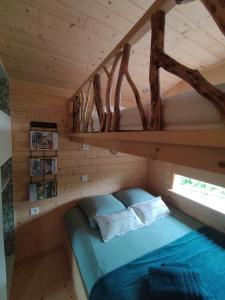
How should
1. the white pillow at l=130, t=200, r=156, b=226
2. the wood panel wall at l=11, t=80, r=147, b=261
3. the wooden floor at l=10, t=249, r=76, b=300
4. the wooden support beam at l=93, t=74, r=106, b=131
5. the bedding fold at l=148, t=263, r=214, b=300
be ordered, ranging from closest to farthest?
the bedding fold at l=148, t=263, r=214, b=300
the wooden support beam at l=93, t=74, r=106, b=131
the wooden floor at l=10, t=249, r=76, b=300
the wood panel wall at l=11, t=80, r=147, b=261
the white pillow at l=130, t=200, r=156, b=226

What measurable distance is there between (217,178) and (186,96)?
1.83 metres

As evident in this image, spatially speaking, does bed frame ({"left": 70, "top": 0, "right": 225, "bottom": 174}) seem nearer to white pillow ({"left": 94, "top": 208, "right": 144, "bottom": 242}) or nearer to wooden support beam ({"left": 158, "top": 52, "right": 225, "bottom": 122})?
wooden support beam ({"left": 158, "top": 52, "right": 225, "bottom": 122})

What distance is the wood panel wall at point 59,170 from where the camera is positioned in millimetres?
2061

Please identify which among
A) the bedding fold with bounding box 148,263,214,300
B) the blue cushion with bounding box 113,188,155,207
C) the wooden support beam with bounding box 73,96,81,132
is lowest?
the bedding fold with bounding box 148,263,214,300

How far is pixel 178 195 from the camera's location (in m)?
2.68

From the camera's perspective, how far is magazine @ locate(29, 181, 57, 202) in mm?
2139

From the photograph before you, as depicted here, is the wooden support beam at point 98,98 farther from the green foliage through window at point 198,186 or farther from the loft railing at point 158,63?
the green foliage through window at point 198,186

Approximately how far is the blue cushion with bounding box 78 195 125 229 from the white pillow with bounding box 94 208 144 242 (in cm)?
9

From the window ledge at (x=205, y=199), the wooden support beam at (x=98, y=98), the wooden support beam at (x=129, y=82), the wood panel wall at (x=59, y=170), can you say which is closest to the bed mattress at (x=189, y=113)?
the wooden support beam at (x=129, y=82)

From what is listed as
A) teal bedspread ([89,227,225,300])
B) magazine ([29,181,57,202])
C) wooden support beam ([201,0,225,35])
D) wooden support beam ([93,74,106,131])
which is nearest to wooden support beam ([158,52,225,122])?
wooden support beam ([201,0,225,35])

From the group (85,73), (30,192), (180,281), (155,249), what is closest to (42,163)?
(30,192)

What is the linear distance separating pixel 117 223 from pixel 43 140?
1.47 m

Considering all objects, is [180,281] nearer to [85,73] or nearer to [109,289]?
[109,289]

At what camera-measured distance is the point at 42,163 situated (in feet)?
7.19
